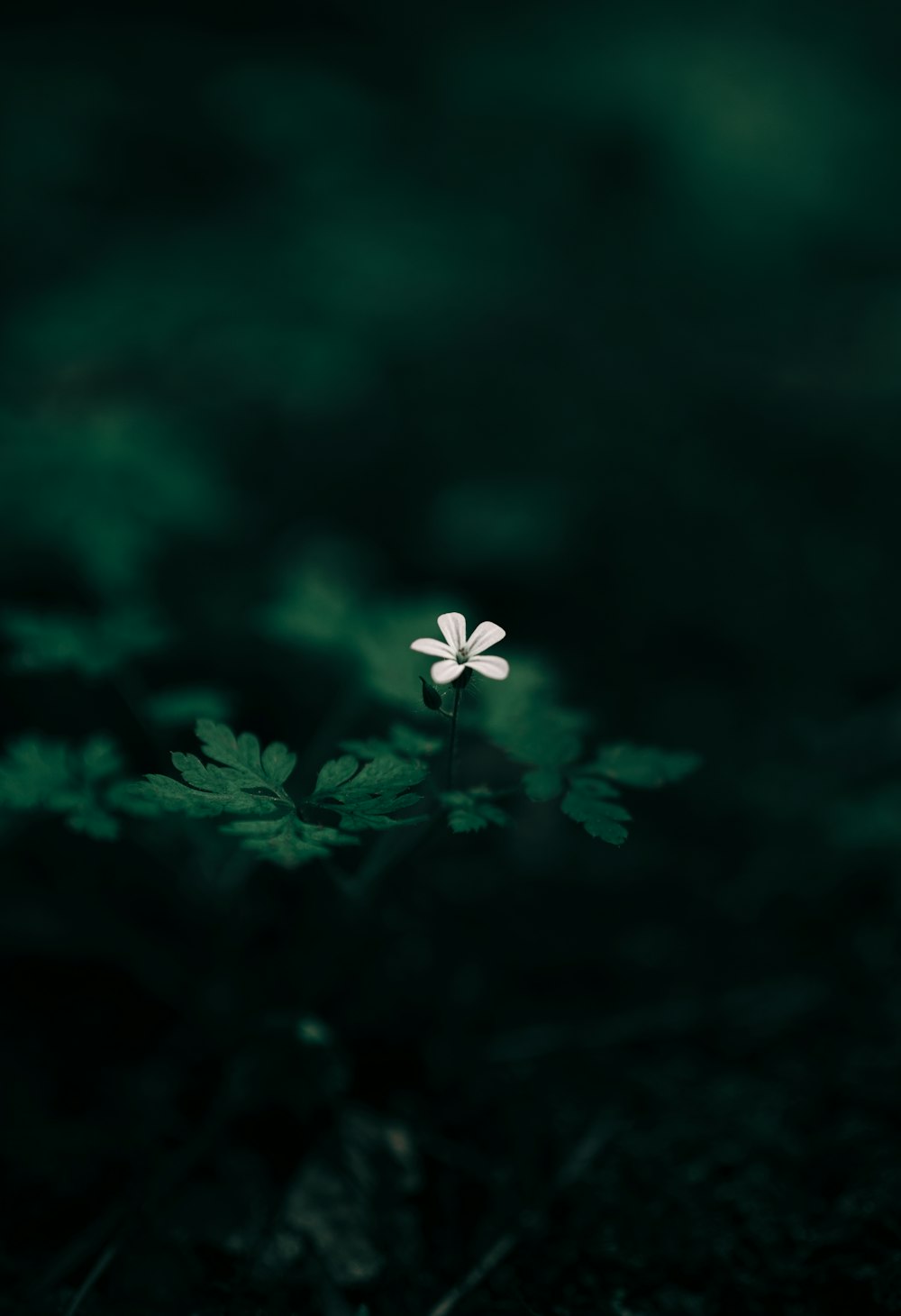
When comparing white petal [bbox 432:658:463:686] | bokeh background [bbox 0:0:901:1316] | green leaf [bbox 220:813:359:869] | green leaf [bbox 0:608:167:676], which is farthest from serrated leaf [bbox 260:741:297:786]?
green leaf [bbox 0:608:167:676]

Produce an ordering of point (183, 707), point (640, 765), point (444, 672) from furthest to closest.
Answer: point (183, 707) < point (640, 765) < point (444, 672)

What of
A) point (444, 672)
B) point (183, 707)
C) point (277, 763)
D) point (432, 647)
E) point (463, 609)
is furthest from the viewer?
point (463, 609)

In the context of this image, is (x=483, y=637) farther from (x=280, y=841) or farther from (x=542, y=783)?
(x=280, y=841)

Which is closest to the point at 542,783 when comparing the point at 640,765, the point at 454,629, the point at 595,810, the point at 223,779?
the point at 595,810

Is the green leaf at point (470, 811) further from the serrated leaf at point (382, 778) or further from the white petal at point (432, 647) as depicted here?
the white petal at point (432, 647)

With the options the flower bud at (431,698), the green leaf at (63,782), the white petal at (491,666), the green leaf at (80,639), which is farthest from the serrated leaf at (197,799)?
the green leaf at (80,639)

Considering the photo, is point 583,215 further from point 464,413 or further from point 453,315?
point 464,413

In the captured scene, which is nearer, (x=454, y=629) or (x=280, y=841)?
(x=280, y=841)
